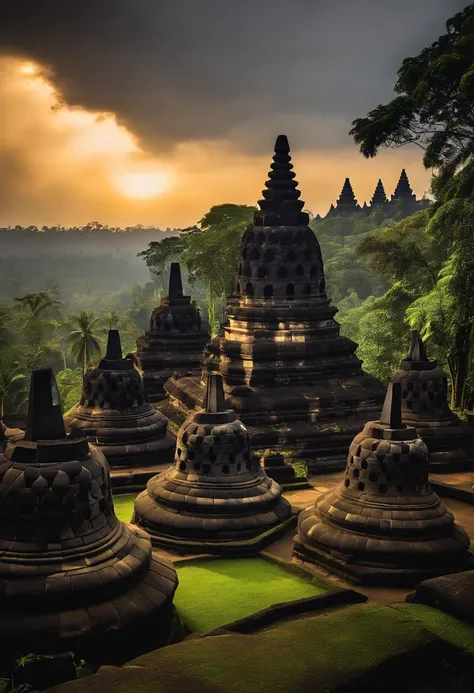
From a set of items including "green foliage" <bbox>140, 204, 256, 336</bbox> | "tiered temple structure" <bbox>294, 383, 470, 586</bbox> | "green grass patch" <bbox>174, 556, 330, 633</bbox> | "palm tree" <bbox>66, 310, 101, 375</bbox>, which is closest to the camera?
"green grass patch" <bbox>174, 556, 330, 633</bbox>

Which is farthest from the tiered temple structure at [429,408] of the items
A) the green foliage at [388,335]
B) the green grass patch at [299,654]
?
the green foliage at [388,335]

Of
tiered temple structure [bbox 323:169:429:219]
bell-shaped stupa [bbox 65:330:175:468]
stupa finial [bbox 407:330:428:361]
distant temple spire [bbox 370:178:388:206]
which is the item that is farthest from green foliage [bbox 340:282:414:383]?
distant temple spire [bbox 370:178:388:206]

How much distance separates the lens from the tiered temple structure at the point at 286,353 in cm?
2003

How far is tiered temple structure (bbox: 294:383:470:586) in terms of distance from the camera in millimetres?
13133

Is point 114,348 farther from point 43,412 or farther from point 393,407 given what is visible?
point 43,412

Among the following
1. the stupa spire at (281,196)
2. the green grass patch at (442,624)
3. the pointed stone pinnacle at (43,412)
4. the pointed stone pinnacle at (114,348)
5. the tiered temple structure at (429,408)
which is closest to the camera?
the green grass patch at (442,624)

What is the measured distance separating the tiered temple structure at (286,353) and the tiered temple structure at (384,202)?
77307mm

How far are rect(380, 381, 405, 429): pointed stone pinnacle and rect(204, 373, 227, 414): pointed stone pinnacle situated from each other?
299 centimetres

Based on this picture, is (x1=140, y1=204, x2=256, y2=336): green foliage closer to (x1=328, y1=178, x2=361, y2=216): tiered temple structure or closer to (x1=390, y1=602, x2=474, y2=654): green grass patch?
(x1=390, y1=602, x2=474, y2=654): green grass patch

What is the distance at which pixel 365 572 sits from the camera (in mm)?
12984

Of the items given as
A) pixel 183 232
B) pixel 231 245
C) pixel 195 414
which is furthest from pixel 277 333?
pixel 183 232

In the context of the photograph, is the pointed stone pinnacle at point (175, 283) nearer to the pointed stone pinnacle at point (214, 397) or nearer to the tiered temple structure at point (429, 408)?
the tiered temple structure at point (429, 408)

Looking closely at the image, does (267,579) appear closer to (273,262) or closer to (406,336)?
(273,262)

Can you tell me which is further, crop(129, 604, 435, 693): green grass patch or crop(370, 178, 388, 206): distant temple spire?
crop(370, 178, 388, 206): distant temple spire
